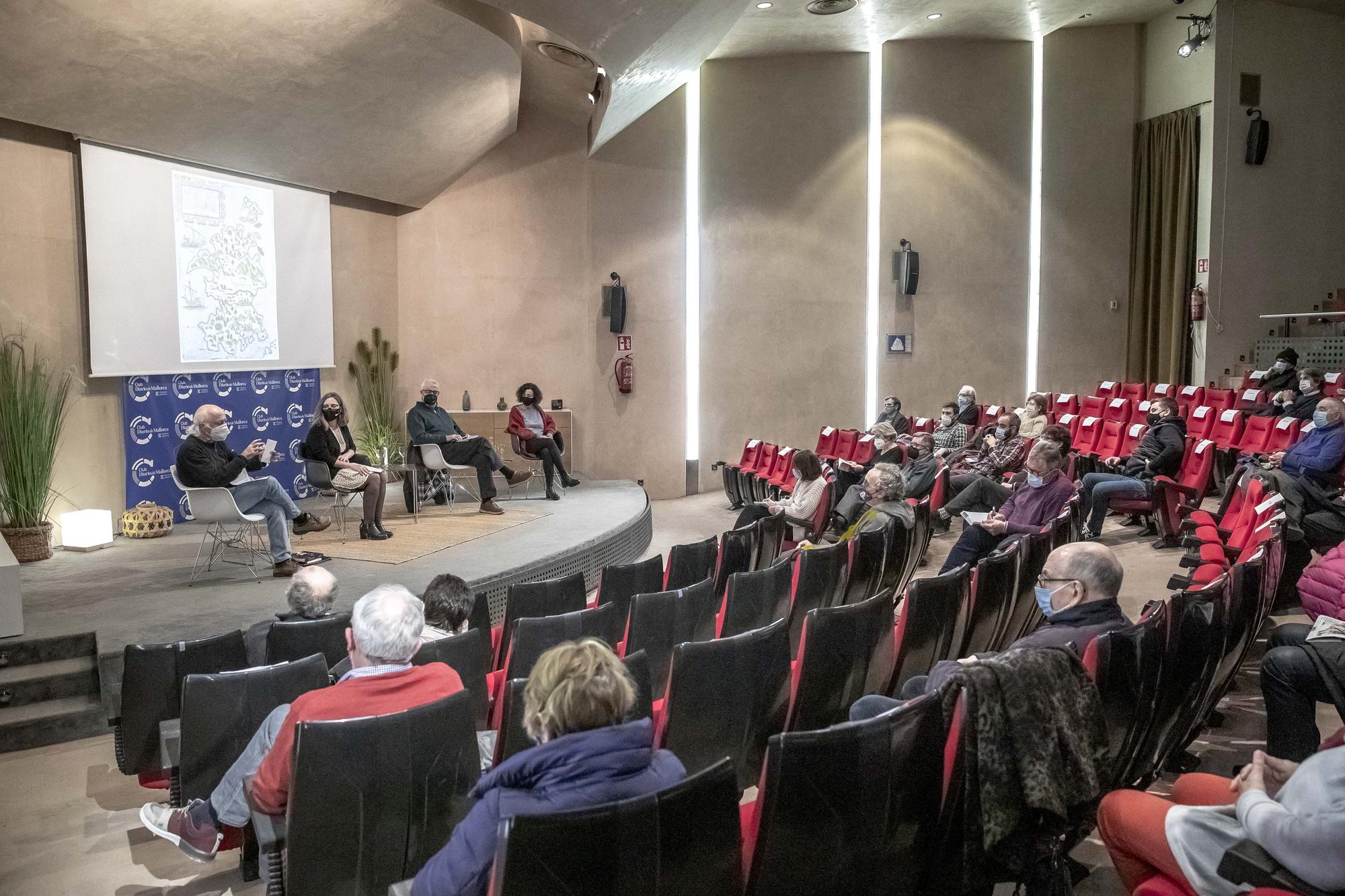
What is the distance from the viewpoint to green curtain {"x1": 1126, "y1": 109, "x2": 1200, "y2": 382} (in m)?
12.0

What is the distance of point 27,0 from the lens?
5.45m

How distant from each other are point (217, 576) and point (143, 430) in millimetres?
2385

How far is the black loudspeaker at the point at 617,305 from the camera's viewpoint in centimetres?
1120

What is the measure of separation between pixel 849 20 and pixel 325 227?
5.89 m

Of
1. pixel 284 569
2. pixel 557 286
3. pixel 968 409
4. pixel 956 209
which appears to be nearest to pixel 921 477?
pixel 968 409

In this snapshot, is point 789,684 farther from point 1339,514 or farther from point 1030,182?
point 1030,182

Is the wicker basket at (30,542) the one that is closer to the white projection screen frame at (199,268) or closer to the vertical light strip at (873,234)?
the white projection screen frame at (199,268)

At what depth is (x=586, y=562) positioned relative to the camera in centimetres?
697

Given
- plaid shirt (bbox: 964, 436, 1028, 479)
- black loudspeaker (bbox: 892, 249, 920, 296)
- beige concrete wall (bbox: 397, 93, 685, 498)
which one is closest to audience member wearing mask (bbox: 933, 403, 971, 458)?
plaid shirt (bbox: 964, 436, 1028, 479)

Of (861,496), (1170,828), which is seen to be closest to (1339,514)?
(861,496)

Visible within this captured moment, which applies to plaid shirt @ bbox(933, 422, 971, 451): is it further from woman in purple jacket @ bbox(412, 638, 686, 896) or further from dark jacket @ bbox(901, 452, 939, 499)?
woman in purple jacket @ bbox(412, 638, 686, 896)

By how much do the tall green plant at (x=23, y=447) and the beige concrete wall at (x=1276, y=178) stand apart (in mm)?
11552

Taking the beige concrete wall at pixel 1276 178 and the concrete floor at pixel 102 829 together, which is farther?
the beige concrete wall at pixel 1276 178

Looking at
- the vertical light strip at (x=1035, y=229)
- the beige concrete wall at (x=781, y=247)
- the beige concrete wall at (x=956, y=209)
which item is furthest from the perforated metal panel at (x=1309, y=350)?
the beige concrete wall at (x=781, y=247)
